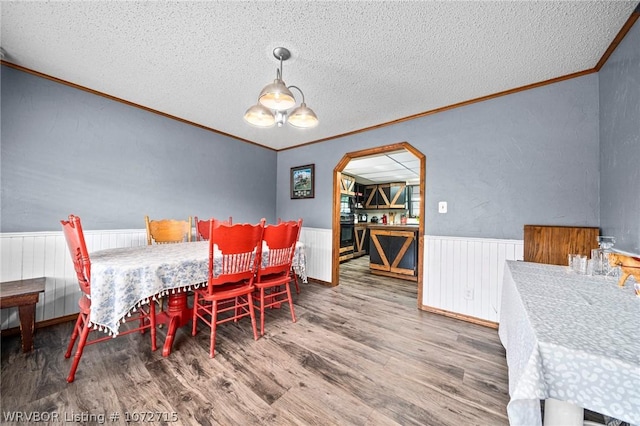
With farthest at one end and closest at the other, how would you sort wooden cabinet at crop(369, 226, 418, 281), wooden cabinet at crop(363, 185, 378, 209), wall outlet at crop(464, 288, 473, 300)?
wooden cabinet at crop(363, 185, 378, 209) → wooden cabinet at crop(369, 226, 418, 281) → wall outlet at crop(464, 288, 473, 300)

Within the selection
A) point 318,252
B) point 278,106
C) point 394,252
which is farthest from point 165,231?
point 394,252

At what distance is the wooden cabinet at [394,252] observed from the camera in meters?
4.18

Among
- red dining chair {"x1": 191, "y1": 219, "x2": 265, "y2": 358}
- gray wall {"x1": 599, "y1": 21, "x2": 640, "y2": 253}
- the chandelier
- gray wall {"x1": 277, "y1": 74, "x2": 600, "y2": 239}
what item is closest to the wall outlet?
gray wall {"x1": 277, "y1": 74, "x2": 600, "y2": 239}

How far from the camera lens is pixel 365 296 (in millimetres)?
3227

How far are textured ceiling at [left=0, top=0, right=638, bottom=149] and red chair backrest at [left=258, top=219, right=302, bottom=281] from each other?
1424mm

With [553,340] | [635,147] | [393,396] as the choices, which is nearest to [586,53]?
[635,147]

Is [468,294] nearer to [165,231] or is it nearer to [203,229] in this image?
[203,229]

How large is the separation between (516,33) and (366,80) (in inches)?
43.5

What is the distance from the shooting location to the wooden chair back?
101 inches

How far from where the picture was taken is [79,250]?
1.49 metres

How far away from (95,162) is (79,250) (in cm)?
157

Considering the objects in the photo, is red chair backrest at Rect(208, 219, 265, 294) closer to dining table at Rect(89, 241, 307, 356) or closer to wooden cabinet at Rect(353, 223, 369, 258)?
dining table at Rect(89, 241, 307, 356)

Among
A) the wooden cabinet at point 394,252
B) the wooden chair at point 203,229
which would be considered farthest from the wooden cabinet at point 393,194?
the wooden chair at point 203,229

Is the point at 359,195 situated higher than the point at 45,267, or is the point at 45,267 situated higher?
the point at 359,195
